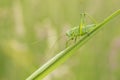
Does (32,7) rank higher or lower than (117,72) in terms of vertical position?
higher

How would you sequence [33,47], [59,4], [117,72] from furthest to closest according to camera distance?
[59,4]
[33,47]
[117,72]

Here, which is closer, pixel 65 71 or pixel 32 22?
pixel 65 71

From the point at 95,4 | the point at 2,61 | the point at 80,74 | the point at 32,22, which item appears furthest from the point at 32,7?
the point at 80,74

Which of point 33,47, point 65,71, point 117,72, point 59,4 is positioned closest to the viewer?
point 65,71

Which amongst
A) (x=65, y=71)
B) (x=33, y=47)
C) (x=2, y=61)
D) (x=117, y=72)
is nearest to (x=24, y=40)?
(x=33, y=47)

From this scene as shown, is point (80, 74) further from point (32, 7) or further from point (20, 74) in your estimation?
point (32, 7)

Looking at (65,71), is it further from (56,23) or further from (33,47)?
(56,23)
